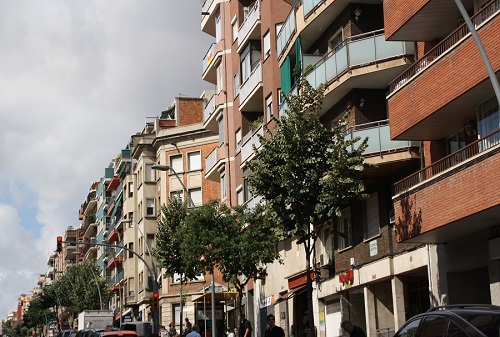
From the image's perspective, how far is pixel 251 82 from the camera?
41.9m

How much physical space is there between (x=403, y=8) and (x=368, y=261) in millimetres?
9124

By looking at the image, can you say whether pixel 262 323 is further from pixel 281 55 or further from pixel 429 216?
pixel 429 216

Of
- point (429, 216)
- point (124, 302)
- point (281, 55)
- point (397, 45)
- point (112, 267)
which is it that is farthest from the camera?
point (112, 267)

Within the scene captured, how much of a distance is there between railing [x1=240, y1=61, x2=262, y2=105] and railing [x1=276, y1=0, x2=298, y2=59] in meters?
4.52

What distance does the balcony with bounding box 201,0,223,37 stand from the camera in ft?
164

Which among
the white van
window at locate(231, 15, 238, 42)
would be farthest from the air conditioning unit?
window at locate(231, 15, 238, 42)

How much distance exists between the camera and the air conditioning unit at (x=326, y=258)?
3222 centimetres

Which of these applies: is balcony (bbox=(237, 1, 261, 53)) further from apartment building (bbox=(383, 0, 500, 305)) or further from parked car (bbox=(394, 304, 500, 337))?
parked car (bbox=(394, 304, 500, 337))

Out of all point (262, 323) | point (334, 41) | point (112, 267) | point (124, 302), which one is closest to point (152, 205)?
point (124, 302)

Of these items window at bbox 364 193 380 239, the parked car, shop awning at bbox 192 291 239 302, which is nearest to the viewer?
the parked car

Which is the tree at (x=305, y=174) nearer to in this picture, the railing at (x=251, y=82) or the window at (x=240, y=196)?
the railing at (x=251, y=82)

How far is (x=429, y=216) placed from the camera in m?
21.1

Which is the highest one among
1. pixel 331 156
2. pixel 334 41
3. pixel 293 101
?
pixel 334 41

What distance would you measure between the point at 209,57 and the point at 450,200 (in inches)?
1290
